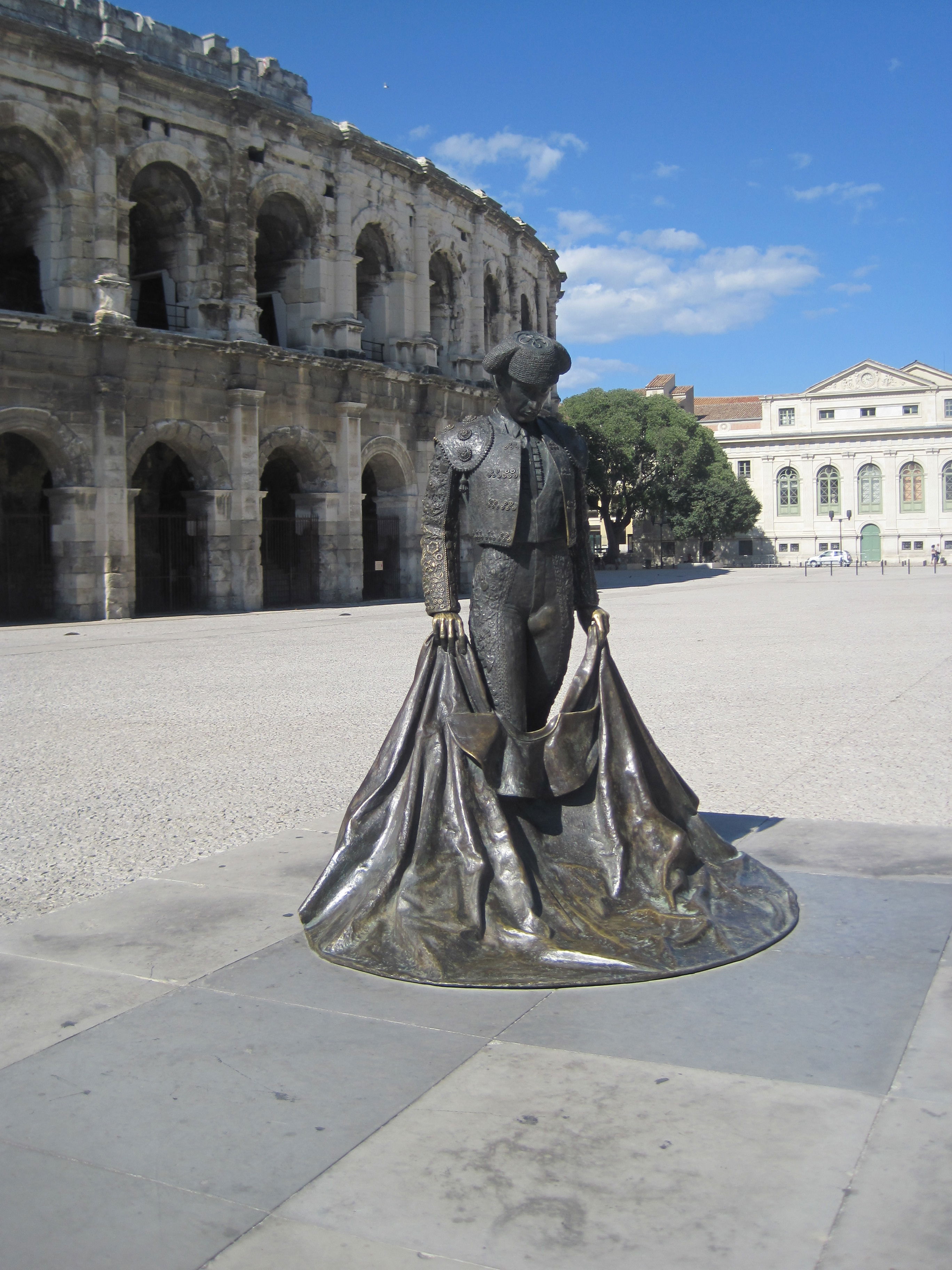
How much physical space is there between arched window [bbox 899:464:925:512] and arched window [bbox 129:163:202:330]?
70.8 meters

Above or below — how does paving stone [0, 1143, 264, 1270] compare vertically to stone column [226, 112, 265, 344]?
below

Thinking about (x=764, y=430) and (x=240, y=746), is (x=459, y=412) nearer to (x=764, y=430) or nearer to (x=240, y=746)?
(x=240, y=746)

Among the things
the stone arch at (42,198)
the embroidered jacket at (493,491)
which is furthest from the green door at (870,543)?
the embroidered jacket at (493,491)

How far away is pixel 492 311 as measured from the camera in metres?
36.2

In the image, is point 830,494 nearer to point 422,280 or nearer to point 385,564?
point 422,280

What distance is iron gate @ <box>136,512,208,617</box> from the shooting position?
2567 cm

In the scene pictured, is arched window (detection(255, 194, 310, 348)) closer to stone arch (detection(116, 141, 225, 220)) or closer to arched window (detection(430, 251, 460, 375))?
stone arch (detection(116, 141, 225, 220))

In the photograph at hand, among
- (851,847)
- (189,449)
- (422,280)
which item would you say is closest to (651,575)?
(422,280)

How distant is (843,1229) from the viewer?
2.37 m

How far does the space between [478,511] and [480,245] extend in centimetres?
3084

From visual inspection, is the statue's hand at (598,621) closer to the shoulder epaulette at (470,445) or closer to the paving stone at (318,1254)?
the shoulder epaulette at (470,445)

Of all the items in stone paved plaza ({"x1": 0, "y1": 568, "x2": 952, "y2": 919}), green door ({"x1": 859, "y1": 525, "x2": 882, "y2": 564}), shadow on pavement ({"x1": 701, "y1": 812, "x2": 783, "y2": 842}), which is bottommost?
shadow on pavement ({"x1": 701, "y1": 812, "x2": 783, "y2": 842})

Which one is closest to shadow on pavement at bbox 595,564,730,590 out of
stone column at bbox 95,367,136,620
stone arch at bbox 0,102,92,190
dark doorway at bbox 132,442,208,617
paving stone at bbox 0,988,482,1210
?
dark doorway at bbox 132,442,208,617

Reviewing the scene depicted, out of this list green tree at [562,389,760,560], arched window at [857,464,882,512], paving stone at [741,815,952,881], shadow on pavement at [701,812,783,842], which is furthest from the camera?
arched window at [857,464,882,512]
